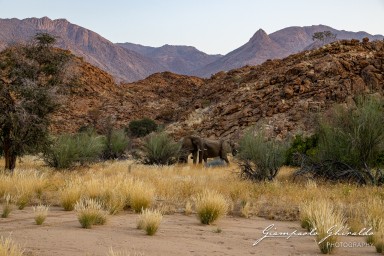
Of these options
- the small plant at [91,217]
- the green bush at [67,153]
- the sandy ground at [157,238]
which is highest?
the green bush at [67,153]

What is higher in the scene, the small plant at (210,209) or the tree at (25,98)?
the tree at (25,98)

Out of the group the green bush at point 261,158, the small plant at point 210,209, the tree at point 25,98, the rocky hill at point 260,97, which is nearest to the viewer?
the small plant at point 210,209

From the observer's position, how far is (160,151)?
25156 mm

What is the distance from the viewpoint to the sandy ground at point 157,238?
6582 millimetres

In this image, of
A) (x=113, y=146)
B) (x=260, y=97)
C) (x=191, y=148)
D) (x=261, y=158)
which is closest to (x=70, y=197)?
(x=261, y=158)

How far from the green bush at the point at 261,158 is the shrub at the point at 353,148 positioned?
959 millimetres

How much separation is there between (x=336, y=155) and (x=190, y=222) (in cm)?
781

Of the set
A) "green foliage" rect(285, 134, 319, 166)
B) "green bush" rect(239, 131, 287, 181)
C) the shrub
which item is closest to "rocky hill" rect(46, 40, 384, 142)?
"green foliage" rect(285, 134, 319, 166)

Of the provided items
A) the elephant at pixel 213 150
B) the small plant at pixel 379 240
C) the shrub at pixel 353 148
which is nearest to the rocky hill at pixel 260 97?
the elephant at pixel 213 150

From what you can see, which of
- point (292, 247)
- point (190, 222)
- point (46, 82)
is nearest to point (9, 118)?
point (46, 82)

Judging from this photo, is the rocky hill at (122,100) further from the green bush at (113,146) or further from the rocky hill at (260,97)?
the green bush at (113,146)

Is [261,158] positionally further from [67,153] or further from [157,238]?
[157,238]

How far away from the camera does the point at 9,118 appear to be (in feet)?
49.6

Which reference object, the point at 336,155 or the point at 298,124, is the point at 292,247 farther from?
the point at 298,124
